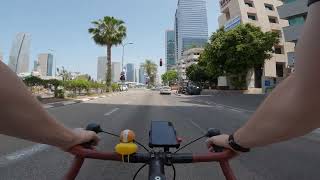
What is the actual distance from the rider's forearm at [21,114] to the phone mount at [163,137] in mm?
516

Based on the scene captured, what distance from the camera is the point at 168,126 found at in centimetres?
199

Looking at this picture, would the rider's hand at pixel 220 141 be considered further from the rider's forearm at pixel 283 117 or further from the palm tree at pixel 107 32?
the palm tree at pixel 107 32

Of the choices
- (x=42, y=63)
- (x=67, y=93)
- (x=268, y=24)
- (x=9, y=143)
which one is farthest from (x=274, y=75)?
(x=42, y=63)

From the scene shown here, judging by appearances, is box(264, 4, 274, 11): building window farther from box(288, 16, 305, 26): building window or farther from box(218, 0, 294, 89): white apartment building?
box(288, 16, 305, 26): building window

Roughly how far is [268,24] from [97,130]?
68508mm

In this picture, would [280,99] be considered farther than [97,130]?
No

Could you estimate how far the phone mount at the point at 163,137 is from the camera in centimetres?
177

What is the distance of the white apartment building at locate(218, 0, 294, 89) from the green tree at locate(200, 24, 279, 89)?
519 inches

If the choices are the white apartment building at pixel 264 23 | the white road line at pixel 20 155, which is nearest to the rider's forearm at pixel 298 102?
the white road line at pixel 20 155

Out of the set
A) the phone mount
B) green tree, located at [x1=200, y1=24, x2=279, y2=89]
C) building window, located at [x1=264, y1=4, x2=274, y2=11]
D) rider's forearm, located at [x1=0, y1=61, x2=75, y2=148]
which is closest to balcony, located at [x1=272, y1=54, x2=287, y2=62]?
building window, located at [x1=264, y1=4, x2=274, y2=11]

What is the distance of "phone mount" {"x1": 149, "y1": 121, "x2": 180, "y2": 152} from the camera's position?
1771mm

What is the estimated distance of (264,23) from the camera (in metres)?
66.8

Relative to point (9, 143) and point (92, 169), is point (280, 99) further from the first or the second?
point (9, 143)

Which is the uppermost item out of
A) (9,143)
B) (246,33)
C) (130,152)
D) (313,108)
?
(246,33)
